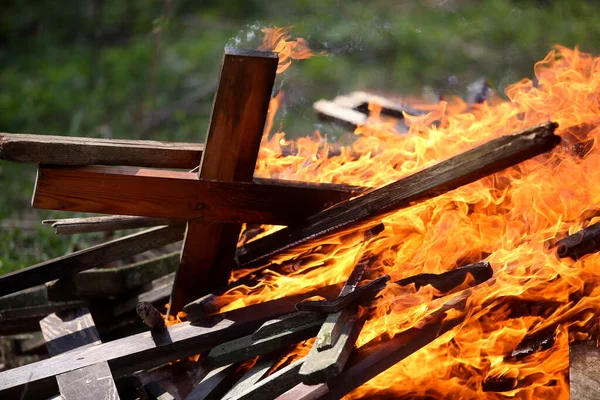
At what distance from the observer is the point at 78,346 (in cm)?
355

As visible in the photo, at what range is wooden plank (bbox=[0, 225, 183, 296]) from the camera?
361 cm

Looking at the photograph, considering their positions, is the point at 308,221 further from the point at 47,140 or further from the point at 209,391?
the point at 47,140

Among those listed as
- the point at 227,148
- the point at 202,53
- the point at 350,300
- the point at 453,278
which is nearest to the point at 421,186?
the point at 453,278

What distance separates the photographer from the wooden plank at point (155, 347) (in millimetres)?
3188

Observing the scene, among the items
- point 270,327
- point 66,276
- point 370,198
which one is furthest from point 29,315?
point 370,198

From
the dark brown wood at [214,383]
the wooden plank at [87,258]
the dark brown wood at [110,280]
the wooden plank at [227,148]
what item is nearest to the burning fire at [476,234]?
the wooden plank at [227,148]

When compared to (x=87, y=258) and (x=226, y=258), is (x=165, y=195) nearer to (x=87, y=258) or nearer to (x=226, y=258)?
(x=226, y=258)

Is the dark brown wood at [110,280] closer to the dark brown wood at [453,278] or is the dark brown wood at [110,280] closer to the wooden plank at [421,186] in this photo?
the wooden plank at [421,186]

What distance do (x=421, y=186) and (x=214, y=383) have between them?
4.44ft

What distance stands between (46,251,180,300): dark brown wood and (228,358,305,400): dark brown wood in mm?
1459

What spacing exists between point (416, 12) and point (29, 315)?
9200mm

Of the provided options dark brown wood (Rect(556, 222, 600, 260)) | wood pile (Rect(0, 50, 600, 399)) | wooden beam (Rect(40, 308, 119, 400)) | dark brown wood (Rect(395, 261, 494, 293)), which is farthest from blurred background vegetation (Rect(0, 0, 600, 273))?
dark brown wood (Rect(395, 261, 494, 293))

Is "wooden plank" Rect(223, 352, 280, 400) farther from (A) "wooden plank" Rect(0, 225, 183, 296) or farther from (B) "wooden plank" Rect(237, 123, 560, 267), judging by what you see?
(A) "wooden plank" Rect(0, 225, 183, 296)

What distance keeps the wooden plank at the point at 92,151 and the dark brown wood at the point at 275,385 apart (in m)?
1.20
